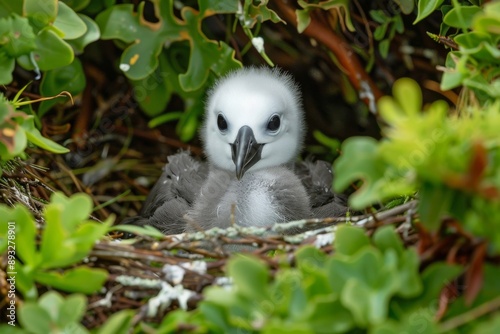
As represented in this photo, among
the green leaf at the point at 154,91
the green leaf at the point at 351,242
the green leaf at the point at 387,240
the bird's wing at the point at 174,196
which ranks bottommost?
the bird's wing at the point at 174,196

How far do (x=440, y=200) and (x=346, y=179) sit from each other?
158 millimetres

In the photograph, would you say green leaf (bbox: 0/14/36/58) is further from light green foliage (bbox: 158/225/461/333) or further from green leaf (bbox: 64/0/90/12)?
light green foliage (bbox: 158/225/461/333)

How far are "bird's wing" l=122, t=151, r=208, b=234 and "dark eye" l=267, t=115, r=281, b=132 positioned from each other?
313 mm

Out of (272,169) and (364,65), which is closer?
(272,169)

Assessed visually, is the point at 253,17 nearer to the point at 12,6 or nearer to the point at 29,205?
the point at 12,6

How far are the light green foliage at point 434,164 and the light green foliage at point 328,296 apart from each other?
10 cm

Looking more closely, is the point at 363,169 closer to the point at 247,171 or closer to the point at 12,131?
the point at 12,131

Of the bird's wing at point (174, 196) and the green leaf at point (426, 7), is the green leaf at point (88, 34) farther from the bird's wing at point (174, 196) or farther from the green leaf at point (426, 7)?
the green leaf at point (426, 7)

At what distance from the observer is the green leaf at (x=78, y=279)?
1310mm

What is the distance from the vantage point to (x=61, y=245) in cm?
129

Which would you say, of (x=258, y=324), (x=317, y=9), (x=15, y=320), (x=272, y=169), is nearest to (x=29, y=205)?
(x=15, y=320)

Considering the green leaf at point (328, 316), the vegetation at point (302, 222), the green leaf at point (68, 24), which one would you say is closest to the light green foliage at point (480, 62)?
the vegetation at point (302, 222)

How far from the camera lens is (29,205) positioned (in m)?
1.94

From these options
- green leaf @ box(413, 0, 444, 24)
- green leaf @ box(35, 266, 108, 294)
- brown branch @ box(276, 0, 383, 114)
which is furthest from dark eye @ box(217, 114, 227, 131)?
green leaf @ box(35, 266, 108, 294)
